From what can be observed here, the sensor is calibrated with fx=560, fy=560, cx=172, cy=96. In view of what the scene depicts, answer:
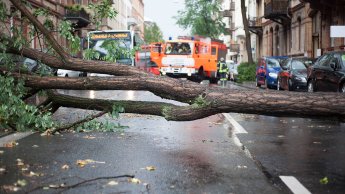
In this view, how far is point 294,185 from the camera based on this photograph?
600 cm

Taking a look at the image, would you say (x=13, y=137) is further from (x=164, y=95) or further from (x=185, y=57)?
(x=185, y=57)

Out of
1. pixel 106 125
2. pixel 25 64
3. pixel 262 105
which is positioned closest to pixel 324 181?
pixel 262 105

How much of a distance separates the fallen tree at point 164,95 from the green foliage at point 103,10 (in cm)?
128

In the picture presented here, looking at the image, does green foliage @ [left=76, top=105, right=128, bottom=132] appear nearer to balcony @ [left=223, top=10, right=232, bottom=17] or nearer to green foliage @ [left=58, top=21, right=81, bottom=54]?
green foliage @ [left=58, top=21, right=81, bottom=54]

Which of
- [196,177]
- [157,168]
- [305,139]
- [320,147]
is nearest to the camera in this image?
[196,177]

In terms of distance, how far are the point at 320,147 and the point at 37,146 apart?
4.38 meters

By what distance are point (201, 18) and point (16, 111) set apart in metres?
61.1

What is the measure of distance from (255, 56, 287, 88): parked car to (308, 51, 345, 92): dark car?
9.68 meters

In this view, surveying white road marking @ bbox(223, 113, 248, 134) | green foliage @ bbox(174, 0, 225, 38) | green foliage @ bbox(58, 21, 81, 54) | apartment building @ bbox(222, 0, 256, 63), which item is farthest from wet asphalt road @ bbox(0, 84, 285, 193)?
green foliage @ bbox(174, 0, 225, 38)

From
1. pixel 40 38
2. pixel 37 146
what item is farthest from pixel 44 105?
pixel 37 146

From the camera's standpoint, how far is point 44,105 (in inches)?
397

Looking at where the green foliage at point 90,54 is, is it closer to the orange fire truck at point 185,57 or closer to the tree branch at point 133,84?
the tree branch at point 133,84

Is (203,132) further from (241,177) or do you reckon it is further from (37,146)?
(241,177)

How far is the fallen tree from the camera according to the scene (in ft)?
23.3
